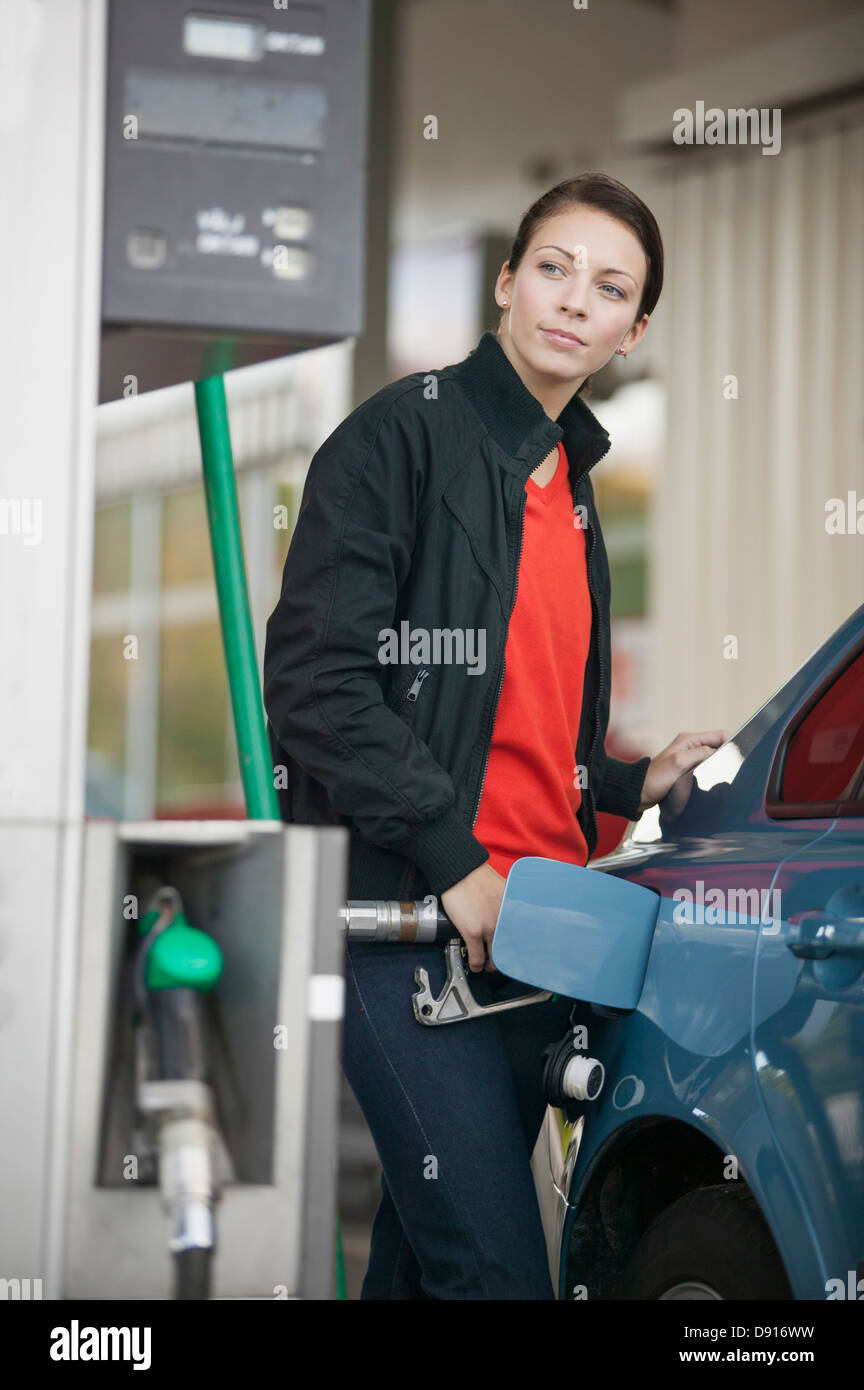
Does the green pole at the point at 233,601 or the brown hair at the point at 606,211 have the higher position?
the brown hair at the point at 606,211

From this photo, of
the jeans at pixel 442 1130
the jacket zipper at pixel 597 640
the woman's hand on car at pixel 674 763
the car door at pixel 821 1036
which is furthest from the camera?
the woman's hand on car at pixel 674 763

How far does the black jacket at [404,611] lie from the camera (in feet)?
5.75

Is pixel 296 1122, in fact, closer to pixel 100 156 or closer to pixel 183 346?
pixel 183 346

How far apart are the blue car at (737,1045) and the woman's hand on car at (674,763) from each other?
3 cm

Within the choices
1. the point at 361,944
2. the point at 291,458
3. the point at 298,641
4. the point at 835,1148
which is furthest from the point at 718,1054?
the point at 291,458

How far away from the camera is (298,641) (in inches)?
70.6

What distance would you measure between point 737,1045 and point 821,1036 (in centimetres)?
13

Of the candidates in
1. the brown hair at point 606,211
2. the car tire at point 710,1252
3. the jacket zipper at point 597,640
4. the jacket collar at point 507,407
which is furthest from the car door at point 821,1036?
the brown hair at point 606,211

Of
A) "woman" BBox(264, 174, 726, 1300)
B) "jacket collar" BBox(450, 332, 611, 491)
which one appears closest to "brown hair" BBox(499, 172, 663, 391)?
"woman" BBox(264, 174, 726, 1300)

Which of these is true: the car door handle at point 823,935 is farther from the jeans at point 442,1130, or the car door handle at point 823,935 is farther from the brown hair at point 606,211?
the brown hair at point 606,211

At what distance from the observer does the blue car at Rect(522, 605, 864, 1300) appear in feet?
5.18

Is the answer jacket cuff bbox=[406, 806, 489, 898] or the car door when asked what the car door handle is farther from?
jacket cuff bbox=[406, 806, 489, 898]

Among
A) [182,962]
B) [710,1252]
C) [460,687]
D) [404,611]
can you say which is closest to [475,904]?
[460,687]
